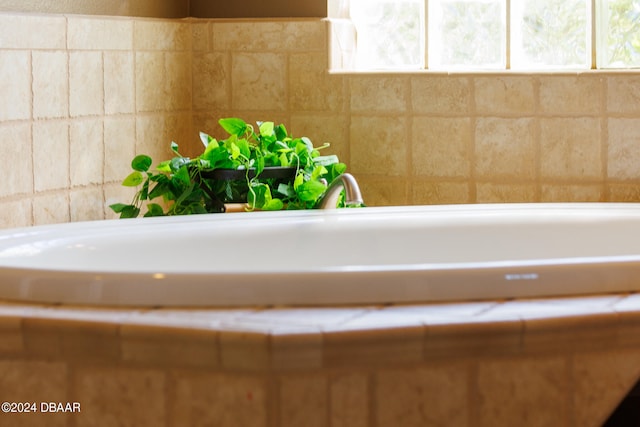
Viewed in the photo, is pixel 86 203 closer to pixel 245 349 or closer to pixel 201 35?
pixel 201 35

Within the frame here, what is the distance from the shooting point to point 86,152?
7.96ft

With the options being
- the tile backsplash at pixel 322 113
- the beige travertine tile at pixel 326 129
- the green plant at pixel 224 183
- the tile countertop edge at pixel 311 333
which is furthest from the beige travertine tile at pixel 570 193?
the tile countertop edge at pixel 311 333

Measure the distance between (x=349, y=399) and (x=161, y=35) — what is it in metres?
1.72

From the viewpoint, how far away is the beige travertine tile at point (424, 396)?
1250 mm

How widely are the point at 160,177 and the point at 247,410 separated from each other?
126 cm

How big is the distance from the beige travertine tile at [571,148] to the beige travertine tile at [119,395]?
67.1 inches

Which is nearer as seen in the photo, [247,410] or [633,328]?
[247,410]

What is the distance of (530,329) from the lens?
4.18 feet

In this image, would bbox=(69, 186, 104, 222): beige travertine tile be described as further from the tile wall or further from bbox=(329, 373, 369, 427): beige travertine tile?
bbox=(329, 373, 369, 427): beige travertine tile

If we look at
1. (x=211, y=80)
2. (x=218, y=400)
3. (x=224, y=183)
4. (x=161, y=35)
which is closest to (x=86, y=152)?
(x=224, y=183)

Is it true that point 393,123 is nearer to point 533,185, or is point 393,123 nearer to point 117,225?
point 533,185

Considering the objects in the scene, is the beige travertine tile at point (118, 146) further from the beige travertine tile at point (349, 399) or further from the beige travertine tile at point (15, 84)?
the beige travertine tile at point (349, 399)

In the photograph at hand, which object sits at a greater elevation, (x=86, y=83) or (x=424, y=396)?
(x=86, y=83)

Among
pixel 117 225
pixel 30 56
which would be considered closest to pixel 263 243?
pixel 117 225
